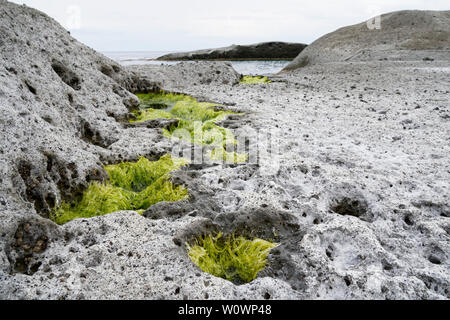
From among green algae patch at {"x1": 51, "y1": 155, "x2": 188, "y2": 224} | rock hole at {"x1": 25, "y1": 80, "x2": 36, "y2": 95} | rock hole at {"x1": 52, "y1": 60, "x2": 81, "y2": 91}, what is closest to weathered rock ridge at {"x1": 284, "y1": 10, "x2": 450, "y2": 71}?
rock hole at {"x1": 52, "y1": 60, "x2": 81, "y2": 91}

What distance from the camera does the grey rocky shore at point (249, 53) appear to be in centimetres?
5231

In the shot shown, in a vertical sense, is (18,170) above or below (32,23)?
below

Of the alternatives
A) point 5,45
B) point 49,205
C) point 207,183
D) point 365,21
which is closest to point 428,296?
point 207,183

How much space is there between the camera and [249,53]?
52719mm

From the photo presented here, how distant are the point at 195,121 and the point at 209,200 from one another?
15.0ft

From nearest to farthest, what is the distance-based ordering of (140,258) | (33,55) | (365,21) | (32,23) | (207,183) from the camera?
1. (140,258)
2. (207,183)
3. (33,55)
4. (32,23)
5. (365,21)

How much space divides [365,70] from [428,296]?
1674 cm

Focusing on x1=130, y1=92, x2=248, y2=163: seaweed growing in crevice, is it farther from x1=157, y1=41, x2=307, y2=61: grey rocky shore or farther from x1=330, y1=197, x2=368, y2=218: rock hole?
x1=157, y1=41, x2=307, y2=61: grey rocky shore

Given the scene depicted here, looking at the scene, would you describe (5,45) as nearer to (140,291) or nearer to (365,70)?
(140,291)

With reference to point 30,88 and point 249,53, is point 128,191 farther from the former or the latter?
point 249,53

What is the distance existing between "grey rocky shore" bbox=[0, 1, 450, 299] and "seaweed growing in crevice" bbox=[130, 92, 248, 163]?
17.1 inches

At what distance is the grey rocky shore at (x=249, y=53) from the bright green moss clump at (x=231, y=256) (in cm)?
5178

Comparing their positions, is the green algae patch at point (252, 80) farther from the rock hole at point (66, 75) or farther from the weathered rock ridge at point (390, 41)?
the rock hole at point (66, 75)

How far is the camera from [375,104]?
9539 millimetres
